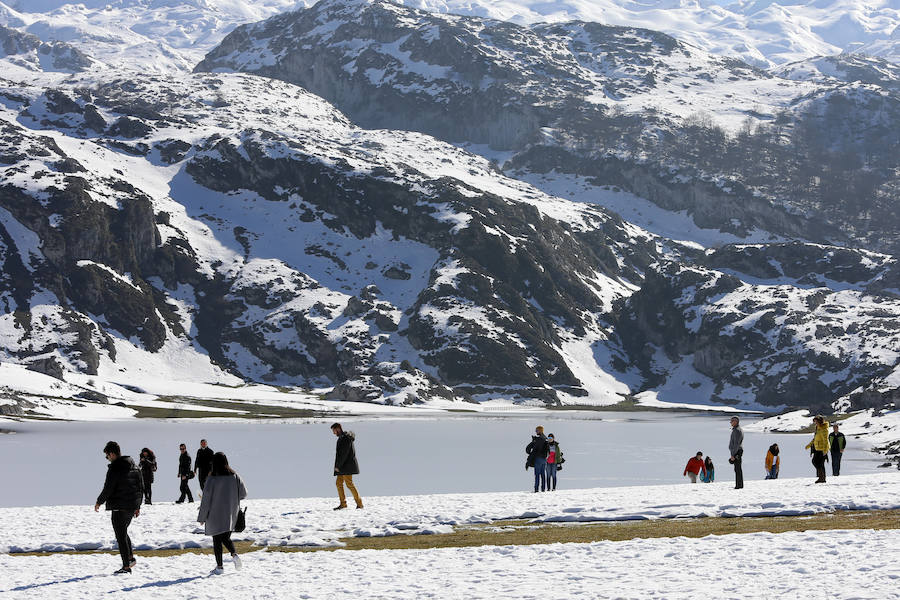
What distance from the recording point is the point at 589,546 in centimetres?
2784

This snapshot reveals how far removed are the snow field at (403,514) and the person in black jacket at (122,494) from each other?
539 centimetres

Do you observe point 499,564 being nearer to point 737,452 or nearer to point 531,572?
point 531,572

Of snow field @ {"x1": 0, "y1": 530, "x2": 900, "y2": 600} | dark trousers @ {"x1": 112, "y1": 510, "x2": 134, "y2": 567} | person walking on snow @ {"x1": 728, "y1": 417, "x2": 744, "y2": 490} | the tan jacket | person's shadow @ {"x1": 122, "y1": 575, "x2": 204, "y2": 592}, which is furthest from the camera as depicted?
the tan jacket

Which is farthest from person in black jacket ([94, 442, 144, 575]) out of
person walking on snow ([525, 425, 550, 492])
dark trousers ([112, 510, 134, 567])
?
person walking on snow ([525, 425, 550, 492])

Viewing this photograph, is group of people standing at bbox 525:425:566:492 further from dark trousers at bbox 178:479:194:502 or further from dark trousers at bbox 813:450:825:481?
dark trousers at bbox 178:479:194:502

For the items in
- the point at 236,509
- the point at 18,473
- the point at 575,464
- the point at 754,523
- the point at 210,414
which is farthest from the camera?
the point at 210,414

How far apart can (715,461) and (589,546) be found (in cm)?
5479

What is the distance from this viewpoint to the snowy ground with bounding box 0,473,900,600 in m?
22.4

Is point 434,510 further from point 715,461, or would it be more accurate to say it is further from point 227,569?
point 715,461

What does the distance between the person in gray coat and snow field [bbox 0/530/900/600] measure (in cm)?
84

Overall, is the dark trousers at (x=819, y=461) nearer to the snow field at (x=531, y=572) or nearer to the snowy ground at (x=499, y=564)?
the snowy ground at (x=499, y=564)

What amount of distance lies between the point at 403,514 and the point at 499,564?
34.3 ft

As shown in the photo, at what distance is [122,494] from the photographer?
26.4 metres

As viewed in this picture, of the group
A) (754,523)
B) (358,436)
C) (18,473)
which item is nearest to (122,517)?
(754,523)
